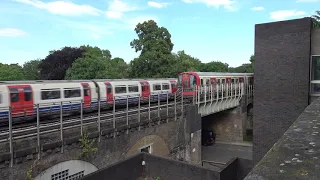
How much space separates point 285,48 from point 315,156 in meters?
11.6

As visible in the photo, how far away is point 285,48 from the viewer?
501 inches

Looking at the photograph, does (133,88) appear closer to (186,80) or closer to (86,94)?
(86,94)

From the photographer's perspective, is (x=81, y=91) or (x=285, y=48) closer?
(x=285, y=48)

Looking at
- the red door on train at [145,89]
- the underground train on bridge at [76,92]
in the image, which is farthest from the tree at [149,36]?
the red door on train at [145,89]

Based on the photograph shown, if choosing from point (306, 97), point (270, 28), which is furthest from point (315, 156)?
point (270, 28)

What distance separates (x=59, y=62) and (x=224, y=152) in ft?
97.8

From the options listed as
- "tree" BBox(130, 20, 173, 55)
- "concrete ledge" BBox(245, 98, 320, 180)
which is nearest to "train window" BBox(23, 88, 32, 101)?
"concrete ledge" BBox(245, 98, 320, 180)

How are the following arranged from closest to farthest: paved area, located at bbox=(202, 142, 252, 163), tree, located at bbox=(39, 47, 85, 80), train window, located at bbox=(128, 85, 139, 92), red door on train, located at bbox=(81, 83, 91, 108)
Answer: red door on train, located at bbox=(81, 83, 91, 108) → train window, located at bbox=(128, 85, 139, 92) → paved area, located at bbox=(202, 142, 252, 163) → tree, located at bbox=(39, 47, 85, 80)

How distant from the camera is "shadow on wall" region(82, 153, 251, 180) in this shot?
29.5 ft

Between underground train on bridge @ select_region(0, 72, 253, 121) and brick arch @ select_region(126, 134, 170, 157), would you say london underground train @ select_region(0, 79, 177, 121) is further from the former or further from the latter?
brick arch @ select_region(126, 134, 170, 157)

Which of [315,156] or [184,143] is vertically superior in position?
[315,156]

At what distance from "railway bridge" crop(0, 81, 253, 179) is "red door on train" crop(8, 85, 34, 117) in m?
0.81

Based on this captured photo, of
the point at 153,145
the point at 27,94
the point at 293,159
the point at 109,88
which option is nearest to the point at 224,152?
the point at 153,145

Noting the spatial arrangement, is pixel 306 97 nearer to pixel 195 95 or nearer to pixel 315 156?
pixel 195 95
